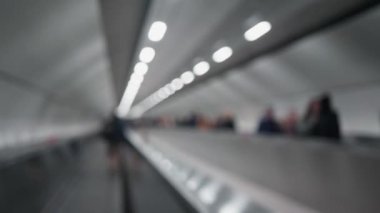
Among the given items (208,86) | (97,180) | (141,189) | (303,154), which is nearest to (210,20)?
(303,154)

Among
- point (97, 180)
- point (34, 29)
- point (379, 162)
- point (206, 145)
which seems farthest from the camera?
point (206, 145)

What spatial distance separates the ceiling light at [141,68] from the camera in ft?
24.1

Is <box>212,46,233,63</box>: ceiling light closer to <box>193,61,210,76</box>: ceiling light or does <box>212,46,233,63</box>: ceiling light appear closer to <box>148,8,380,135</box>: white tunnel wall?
<box>193,61,210,76</box>: ceiling light

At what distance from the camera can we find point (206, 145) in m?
15.8

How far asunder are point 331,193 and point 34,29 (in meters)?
5.09

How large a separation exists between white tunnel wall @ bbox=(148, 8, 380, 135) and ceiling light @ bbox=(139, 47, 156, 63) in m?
4.19

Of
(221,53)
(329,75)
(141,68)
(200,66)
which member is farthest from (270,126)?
(141,68)

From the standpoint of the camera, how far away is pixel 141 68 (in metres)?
7.84

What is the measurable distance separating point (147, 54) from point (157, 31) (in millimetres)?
1416

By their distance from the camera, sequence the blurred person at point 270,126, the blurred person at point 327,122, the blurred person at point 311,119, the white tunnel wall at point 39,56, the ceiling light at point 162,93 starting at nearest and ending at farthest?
the white tunnel wall at point 39,56, the blurred person at point 327,122, the blurred person at point 311,119, the blurred person at point 270,126, the ceiling light at point 162,93

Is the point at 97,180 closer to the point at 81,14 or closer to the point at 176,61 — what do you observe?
the point at 176,61

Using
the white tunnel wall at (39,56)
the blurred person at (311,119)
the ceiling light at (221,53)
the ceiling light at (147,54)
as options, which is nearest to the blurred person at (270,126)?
the blurred person at (311,119)

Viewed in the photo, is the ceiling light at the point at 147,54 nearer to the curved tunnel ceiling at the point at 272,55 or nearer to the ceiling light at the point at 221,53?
the curved tunnel ceiling at the point at 272,55

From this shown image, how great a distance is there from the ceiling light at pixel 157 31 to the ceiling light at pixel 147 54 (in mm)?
616
